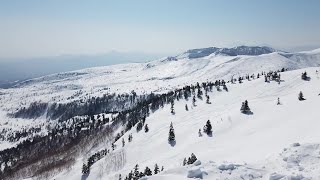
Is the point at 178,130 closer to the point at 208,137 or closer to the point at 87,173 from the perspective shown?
the point at 208,137

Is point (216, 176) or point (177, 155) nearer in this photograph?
point (216, 176)

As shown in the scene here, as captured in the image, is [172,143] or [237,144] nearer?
[237,144]

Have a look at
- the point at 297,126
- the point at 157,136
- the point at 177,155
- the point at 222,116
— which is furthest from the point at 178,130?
the point at 297,126

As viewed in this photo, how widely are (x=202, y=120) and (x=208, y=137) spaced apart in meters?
40.3

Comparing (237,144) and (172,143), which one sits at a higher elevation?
(237,144)

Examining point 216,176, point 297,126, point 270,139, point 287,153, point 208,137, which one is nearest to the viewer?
point 216,176

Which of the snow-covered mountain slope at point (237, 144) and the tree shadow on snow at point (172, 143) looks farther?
the tree shadow on snow at point (172, 143)

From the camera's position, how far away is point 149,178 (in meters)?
43.1

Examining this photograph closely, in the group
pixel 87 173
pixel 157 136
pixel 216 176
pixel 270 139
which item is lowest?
pixel 87 173

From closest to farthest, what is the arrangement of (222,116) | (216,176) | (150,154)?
(216,176), (150,154), (222,116)

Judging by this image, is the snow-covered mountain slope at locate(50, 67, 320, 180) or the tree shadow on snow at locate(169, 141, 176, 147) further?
the tree shadow on snow at locate(169, 141, 176, 147)

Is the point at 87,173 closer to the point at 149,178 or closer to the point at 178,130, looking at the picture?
the point at 178,130

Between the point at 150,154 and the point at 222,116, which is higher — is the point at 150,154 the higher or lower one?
the lower one

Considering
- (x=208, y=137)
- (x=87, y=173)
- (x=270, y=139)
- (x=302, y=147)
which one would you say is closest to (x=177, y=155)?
(x=208, y=137)
